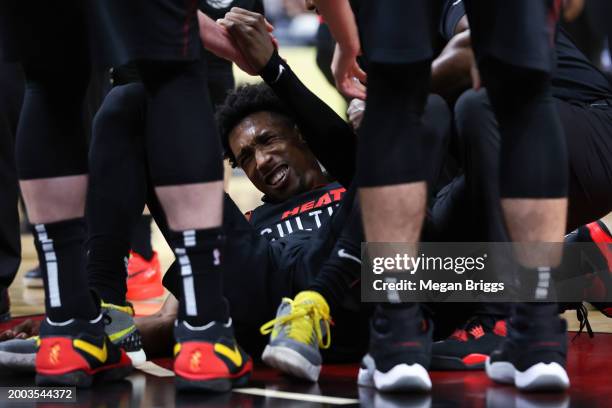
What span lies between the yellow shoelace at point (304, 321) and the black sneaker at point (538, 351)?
16.4 inches

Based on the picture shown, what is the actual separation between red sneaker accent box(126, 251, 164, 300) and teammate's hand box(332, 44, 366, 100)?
1.72 meters

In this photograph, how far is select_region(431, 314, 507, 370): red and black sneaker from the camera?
1972mm

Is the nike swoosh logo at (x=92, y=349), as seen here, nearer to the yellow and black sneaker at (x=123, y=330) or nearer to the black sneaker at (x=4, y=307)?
the yellow and black sneaker at (x=123, y=330)

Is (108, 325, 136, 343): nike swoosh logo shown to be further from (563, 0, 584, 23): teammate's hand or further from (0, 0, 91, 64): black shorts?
(563, 0, 584, 23): teammate's hand

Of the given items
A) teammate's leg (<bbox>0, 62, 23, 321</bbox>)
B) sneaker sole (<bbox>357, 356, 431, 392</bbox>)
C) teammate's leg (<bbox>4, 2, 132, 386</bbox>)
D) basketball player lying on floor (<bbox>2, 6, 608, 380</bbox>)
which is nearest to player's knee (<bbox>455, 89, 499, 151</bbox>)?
basketball player lying on floor (<bbox>2, 6, 608, 380</bbox>)

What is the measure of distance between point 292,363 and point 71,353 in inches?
16.4

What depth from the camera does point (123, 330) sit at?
206 centimetres

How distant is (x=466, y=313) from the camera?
2174mm

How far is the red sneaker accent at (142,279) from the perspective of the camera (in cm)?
371

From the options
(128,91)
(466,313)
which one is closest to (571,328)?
(466,313)

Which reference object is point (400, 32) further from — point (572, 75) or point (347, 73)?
point (572, 75)

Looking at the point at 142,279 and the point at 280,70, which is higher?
the point at 280,70

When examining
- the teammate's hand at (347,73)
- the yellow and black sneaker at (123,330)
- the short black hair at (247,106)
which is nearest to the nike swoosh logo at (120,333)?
the yellow and black sneaker at (123,330)

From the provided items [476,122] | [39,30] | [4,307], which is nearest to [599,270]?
[476,122]
